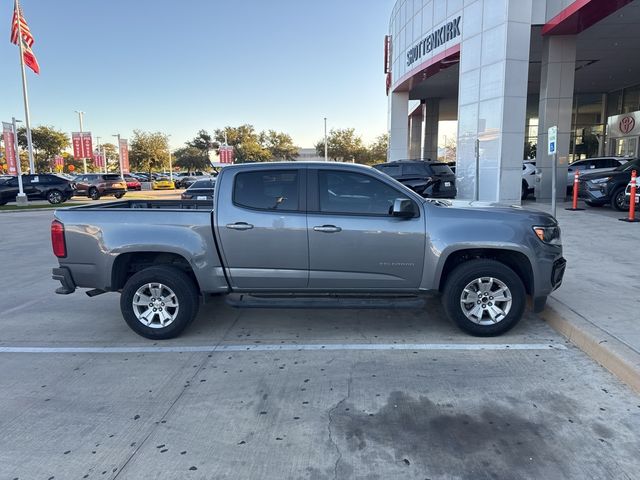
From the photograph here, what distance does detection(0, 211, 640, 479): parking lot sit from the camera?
9.82 ft

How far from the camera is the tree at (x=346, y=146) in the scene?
6328cm

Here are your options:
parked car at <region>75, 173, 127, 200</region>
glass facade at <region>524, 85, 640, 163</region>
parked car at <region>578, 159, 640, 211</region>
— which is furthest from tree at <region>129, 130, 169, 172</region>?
parked car at <region>578, 159, 640, 211</region>

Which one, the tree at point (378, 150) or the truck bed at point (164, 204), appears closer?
the truck bed at point (164, 204)

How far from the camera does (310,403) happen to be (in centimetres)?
373

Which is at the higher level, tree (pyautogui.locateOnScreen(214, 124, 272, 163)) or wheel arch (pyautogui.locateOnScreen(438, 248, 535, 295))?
tree (pyautogui.locateOnScreen(214, 124, 272, 163))

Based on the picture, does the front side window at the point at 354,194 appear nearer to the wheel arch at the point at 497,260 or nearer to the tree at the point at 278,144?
the wheel arch at the point at 497,260

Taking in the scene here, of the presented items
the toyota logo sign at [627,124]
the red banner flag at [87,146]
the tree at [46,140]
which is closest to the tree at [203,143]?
the tree at [46,140]

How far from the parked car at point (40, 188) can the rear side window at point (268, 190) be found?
26155 millimetres

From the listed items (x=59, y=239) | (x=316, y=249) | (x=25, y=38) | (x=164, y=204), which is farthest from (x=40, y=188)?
(x=316, y=249)

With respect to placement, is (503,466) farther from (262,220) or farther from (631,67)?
(631,67)

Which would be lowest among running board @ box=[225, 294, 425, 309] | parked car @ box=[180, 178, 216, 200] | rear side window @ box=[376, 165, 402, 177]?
running board @ box=[225, 294, 425, 309]

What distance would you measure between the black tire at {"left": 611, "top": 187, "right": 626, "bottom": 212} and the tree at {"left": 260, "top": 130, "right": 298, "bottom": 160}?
61.2 meters

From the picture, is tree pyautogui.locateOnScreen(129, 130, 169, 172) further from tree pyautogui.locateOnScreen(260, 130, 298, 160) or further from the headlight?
the headlight

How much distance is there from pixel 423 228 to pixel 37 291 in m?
6.00
